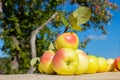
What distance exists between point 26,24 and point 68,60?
243 inches

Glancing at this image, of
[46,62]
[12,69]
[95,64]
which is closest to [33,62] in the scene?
[46,62]

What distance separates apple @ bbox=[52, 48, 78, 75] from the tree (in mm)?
5625

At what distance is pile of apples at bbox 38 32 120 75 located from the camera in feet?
4.43

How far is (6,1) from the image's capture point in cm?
725

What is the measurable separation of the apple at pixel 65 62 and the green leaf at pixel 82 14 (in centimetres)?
15

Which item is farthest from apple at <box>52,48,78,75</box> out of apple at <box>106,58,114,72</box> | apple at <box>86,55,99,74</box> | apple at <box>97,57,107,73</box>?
apple at <box>106,58,114,72</box>

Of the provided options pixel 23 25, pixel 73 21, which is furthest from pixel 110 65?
pixel 23 25

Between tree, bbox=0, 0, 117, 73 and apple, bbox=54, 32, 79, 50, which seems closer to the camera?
apple, bbox=54, 32, 79, 50

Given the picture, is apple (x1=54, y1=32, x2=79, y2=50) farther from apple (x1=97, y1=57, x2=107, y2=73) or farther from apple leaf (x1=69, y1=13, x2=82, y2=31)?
apple (x1=97, y1=57, x2=107, y2=73)

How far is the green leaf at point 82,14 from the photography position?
1.43 meters

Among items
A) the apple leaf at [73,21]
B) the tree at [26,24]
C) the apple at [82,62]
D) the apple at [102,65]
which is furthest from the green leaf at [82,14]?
the tree at [26,24]

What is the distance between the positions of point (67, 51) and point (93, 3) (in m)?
6.21

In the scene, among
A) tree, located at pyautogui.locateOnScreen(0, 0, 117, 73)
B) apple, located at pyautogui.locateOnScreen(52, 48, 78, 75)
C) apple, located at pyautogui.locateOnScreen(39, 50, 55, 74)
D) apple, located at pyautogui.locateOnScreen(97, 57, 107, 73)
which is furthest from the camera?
tree, located at pyautogui.locateOnScreen(0, 0, 117, 73)

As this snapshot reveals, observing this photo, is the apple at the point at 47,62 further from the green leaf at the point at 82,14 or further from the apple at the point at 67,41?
the green leaf at the point at 82,14
